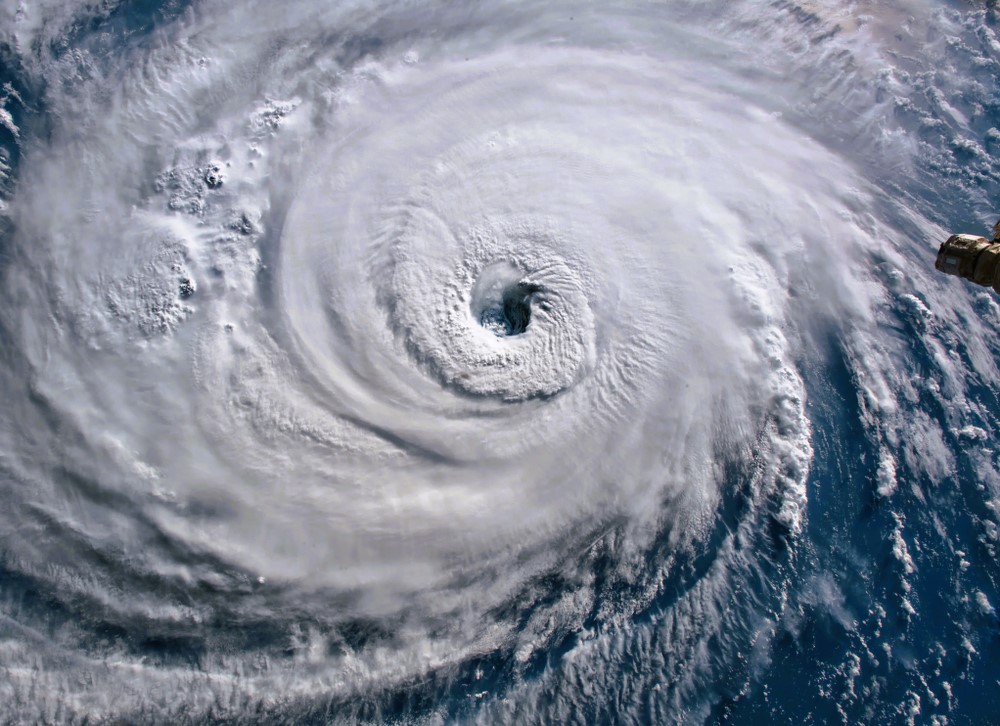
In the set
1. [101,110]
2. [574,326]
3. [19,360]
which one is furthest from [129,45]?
[574,326]

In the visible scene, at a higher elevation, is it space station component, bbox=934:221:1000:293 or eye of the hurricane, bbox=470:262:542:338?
space station component, bbox=934:221:1000:293

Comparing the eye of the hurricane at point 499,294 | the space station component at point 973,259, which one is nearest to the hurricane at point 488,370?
the eye of the hurricane at point 499,294

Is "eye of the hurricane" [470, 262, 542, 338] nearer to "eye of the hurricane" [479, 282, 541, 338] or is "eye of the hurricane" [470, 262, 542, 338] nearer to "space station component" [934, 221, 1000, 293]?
"eye of the hurricane" [479, 282, 541, 338]

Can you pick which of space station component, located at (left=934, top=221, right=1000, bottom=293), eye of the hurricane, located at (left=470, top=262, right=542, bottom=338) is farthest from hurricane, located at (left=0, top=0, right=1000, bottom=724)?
space station component, located at (left=934, top=221, right=1000, bottom=293)

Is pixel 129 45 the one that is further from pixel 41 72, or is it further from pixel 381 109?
pixel 381 109

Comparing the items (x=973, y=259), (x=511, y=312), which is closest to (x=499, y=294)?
(x=511, y=312)

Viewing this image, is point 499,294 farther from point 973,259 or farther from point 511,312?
point 973,259

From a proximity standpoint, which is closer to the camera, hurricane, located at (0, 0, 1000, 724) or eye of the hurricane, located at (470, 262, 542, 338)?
hurricane, located at (0, 0, 1000, 724)
